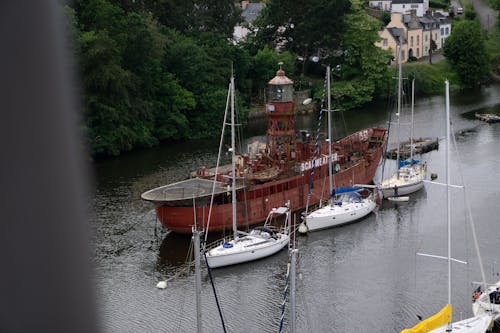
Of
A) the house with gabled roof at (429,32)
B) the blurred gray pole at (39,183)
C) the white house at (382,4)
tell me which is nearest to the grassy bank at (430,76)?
the house with gabled roof at (429,32)

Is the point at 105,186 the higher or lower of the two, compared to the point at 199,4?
lower

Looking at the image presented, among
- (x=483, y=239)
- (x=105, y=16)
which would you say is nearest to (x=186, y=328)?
(x=483, y=239)

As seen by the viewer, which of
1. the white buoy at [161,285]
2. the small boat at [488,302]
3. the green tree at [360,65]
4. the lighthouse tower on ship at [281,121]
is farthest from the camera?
the green tree at [360,65]

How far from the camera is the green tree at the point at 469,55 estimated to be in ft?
257

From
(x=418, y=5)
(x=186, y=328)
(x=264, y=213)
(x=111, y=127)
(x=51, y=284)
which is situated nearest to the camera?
(x=51, y=284)

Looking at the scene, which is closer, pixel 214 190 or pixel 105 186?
pixel 214 190

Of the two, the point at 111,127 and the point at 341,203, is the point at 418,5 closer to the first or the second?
the point at 111,127

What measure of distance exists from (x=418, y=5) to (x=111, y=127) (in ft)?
184

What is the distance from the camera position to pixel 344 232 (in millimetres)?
35406

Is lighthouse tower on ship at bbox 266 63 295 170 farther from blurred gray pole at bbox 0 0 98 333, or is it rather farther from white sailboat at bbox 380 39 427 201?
blurred gray pole at bbox 0 0 98 333

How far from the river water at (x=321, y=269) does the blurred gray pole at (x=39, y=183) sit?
68.5ft

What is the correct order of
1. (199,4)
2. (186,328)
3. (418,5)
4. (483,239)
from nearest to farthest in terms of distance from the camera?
1. (186,328)
2. (483,239)
3. (199,4)
4. (418,5)

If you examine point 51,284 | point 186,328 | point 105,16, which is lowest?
point 186,328

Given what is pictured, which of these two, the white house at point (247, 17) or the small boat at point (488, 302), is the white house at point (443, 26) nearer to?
the white house at point (247, 17)
